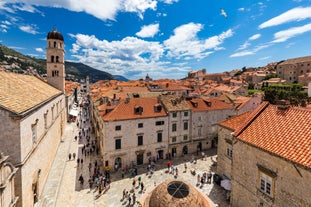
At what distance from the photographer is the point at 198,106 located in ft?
102

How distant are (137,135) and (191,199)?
59.5 feet

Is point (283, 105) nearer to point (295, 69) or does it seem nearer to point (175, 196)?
point (175, 196)

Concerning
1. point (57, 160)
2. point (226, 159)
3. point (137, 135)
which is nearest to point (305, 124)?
point (226, 159)

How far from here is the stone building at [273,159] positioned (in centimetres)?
1009

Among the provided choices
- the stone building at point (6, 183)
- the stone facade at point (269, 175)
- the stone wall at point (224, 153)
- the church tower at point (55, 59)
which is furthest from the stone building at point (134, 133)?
the church tower at point (55, 59)

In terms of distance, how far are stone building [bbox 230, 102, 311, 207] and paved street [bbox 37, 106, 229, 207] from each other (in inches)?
229

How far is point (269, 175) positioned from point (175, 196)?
7.82 m

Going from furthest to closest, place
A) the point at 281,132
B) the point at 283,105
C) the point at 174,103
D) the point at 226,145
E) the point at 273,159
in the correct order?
the point at 174,103 → the point at 226,145 → the point at 283,105 → the point at 281,132 → the point at 273,159

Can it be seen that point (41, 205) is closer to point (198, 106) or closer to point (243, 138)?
point (243, 138)

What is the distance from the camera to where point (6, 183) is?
940 cm

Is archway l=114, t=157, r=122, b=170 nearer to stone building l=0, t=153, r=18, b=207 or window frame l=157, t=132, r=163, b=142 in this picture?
window frame l=157, t=132, r=163, b=142

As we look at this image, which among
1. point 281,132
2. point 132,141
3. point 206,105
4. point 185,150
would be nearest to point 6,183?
point 132,141

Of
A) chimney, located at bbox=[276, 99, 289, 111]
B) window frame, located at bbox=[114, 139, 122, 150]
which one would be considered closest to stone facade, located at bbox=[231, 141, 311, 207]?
chimney, located at bbox=[276, 99, 289, 111]

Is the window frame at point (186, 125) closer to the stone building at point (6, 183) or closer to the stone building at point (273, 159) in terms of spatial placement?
the stone building at point (273, 159)
